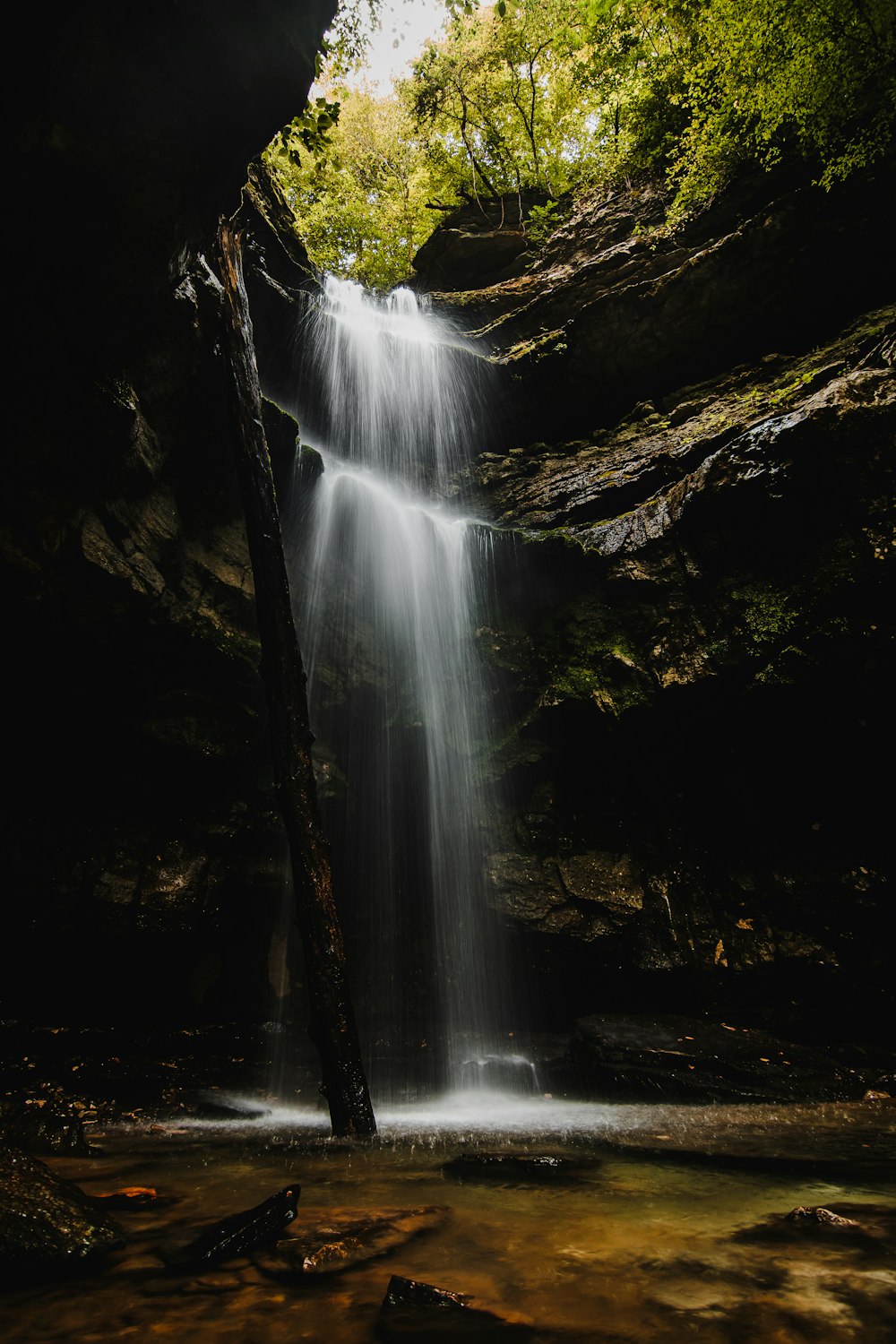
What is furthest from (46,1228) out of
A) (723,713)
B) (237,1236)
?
(723,713)

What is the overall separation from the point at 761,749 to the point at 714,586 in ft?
7.47

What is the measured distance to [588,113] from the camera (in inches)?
539

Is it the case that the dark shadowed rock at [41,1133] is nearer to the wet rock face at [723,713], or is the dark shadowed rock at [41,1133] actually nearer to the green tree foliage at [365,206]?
the wet rock face at [723,713]

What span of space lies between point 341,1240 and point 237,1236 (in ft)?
1.20

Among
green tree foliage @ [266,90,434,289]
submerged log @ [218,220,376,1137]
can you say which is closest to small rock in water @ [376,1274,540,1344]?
submerged log @ [218,220,376,1137]

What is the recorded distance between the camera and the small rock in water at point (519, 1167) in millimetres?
2940

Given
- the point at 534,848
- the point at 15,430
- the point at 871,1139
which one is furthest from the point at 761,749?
the point at 15,430

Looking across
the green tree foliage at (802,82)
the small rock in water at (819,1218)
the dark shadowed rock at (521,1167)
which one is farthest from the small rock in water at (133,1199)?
the green tree foliage at (802,82)

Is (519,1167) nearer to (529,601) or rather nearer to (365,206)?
(529,601)

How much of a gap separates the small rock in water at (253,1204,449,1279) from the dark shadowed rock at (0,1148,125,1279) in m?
0.55

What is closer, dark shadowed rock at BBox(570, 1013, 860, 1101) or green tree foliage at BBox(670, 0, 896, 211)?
dark shadowed rock at BBox(570, 1013, 860, 1101)

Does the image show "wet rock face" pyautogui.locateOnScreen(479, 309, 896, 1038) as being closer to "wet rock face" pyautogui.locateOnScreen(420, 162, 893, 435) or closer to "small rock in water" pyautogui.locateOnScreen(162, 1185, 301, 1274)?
"wet rock face" pyautogui.locateOnScreen(420, 162, 893, 435)

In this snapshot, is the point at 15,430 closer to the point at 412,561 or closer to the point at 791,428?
the point at 412,561

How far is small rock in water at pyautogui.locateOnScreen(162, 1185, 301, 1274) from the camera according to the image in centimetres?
190
